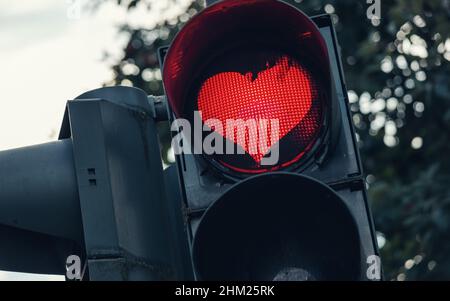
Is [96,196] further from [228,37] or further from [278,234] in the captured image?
[228,37]

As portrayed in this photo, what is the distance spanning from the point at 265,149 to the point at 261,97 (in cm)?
13

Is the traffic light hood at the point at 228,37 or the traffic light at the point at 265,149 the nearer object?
the traffic light at the point at 265,149

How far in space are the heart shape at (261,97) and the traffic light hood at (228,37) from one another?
0.14 feet

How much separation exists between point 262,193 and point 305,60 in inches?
16.2

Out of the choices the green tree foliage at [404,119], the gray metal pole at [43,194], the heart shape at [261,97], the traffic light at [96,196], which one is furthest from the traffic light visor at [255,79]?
the green tree foliage at [404,119]

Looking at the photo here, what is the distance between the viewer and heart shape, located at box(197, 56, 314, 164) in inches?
114

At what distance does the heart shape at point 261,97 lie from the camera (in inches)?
114

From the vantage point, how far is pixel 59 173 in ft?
9.37

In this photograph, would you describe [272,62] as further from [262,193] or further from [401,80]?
[401,80]

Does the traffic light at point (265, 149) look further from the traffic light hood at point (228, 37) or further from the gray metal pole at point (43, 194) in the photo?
the gray metal pole at point (43, 194)

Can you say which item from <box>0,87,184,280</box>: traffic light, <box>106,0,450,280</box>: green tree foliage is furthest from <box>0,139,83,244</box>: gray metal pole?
<box>106,0,450,280</box>: green tree foliage

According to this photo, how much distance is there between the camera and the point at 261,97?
2936 millimetres
